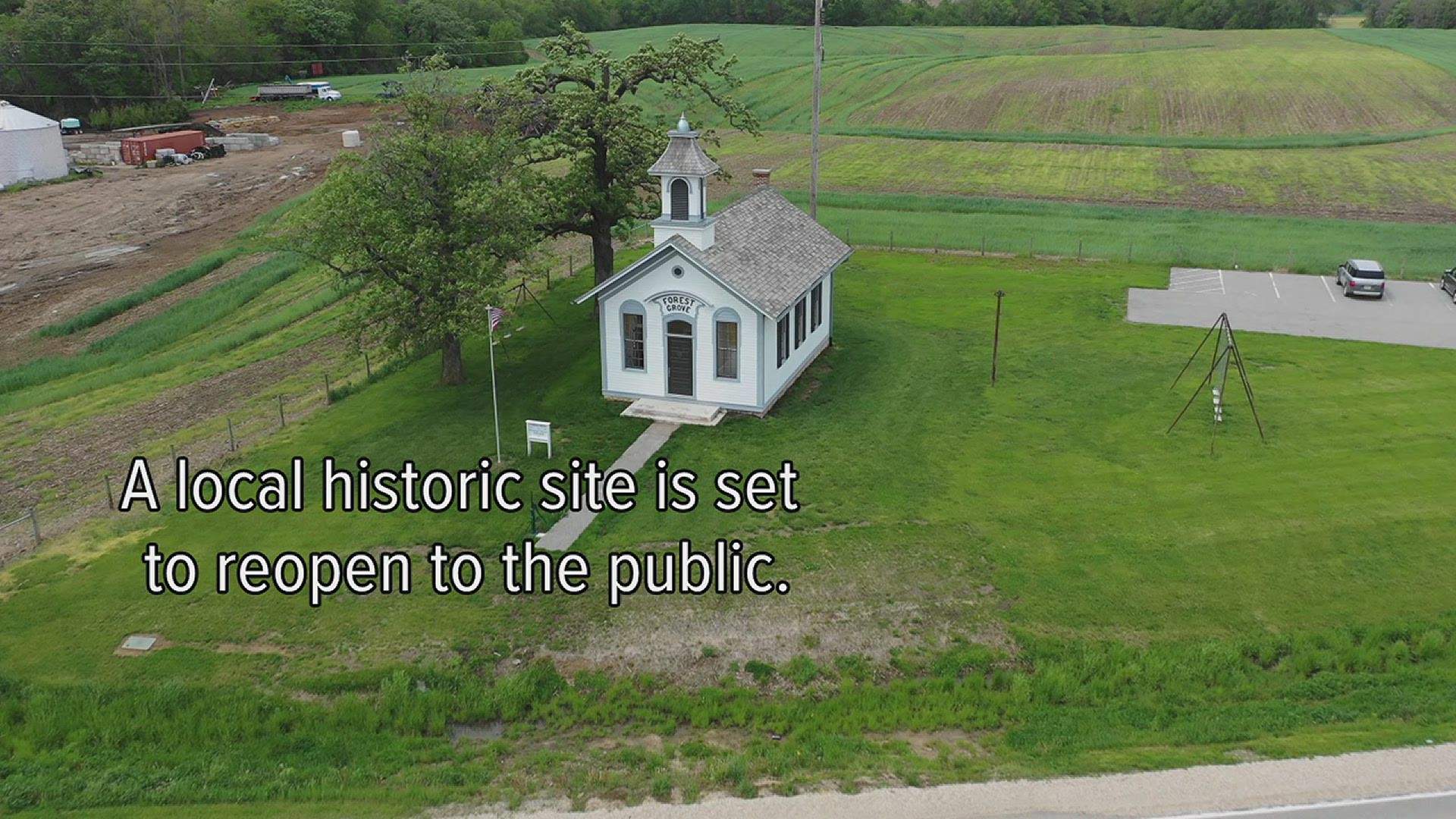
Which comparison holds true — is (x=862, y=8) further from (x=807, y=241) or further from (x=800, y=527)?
(x=800, y=527)

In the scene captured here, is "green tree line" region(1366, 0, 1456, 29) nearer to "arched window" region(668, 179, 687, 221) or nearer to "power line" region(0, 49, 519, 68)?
"power line" region(0, 49, 519, 68)

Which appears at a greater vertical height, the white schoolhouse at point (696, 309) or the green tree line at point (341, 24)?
the green tree line at point (341, 24)

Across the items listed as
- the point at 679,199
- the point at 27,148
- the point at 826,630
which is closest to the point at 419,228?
the point at 679,199

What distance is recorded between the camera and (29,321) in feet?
147

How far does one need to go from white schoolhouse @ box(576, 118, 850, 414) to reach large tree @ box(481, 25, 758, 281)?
18.5 ft

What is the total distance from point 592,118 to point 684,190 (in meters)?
7.13

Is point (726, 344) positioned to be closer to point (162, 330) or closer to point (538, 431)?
point (538, 431)

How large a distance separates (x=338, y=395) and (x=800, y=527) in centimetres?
1578

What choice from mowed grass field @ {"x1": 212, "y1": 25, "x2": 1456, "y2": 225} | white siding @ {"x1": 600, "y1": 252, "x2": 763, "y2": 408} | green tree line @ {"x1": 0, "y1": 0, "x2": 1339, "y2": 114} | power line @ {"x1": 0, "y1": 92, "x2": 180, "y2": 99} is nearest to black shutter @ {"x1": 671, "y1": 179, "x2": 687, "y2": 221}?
white siding @ {"x1": 600, "y1": 252, "x2": 763, "y2": 408}

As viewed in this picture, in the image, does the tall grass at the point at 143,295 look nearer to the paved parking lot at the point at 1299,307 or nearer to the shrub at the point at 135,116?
the paved parking lot at the point at 1299,307

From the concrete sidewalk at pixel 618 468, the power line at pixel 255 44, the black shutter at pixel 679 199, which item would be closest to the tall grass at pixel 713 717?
the concrete sidewalk at pixel 618 468

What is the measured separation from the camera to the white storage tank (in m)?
71.8

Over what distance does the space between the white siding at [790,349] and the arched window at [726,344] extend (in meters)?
0.86

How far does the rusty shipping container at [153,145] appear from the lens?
7925 cm
